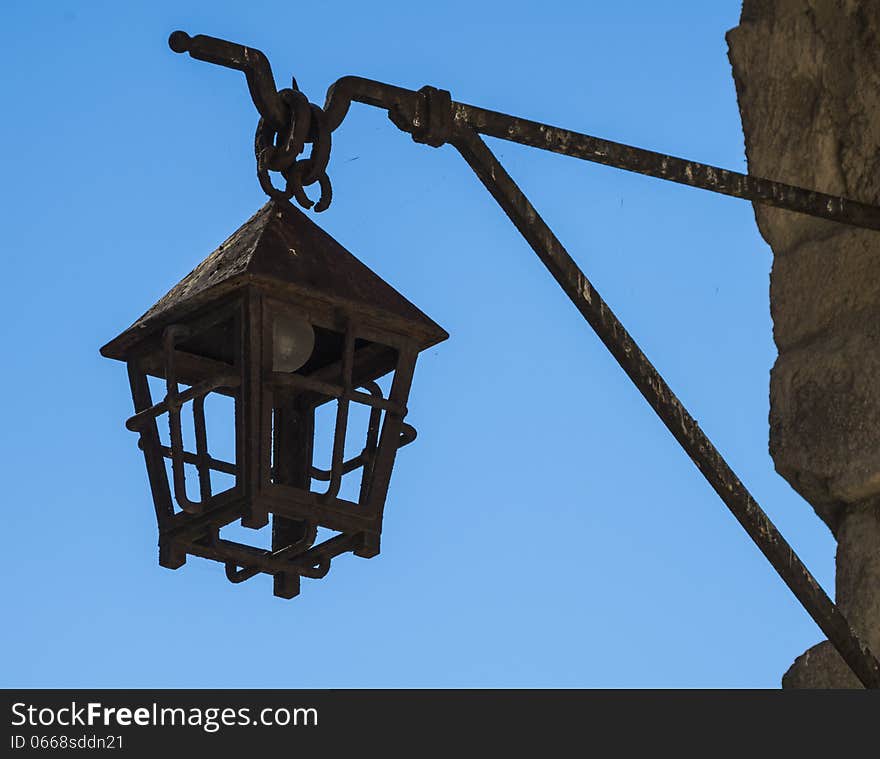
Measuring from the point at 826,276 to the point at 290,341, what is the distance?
1.29 m

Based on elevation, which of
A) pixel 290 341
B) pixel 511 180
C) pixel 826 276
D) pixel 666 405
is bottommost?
pixel 666 405

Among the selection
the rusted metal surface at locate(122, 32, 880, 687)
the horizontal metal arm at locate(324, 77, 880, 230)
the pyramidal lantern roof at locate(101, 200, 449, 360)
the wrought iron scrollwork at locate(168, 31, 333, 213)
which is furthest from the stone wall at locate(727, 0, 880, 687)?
the wrought iron scrollwork at locate(168, 31, 333, 213)

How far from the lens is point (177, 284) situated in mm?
3498

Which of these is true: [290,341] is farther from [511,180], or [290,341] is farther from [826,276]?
[826,276]

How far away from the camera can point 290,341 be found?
3305 millimetres

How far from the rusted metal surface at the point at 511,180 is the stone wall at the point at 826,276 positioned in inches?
16.0

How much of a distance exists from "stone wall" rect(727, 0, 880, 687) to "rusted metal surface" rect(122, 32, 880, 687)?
0.41 meters

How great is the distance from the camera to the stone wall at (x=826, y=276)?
385 cm

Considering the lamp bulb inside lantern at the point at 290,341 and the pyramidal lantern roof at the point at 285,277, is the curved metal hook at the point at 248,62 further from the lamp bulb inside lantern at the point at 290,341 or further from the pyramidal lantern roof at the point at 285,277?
the lamp bulb inside lantern at the point at 290,341

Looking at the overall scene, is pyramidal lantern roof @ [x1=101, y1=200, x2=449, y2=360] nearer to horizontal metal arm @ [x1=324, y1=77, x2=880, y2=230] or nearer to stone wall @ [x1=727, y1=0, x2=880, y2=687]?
horizontal metal arm @ [x1=324, y1=77, x2=880, y2=230]

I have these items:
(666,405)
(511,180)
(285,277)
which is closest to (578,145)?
(511,180)

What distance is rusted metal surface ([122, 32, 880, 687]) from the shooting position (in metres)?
3.33
